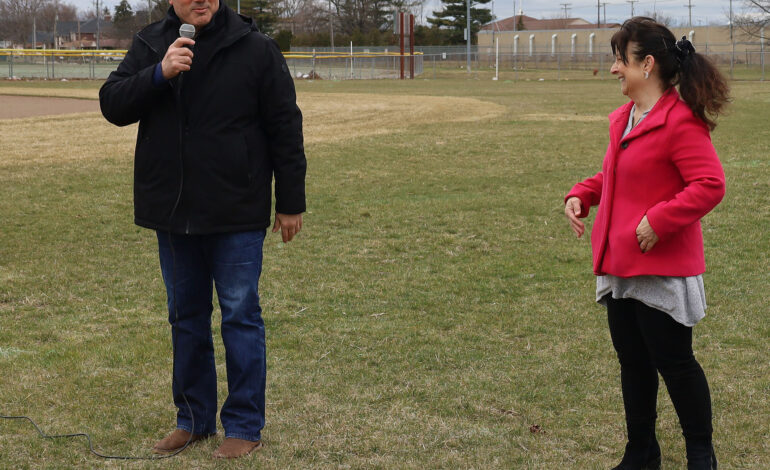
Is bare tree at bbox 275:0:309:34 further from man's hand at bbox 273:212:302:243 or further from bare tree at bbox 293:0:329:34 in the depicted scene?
man's hand at bbox 273:212:302:243

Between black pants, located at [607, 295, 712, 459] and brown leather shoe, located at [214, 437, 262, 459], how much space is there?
59.6 inches

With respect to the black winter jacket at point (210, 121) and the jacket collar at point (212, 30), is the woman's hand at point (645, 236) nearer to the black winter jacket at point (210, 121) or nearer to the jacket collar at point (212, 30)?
the black winter jacket at point (210, 121)

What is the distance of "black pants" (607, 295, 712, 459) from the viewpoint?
3195mm

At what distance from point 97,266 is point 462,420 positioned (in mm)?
4446

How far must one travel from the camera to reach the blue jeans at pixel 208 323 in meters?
3.62

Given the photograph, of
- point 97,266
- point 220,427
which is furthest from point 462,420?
point 97,266

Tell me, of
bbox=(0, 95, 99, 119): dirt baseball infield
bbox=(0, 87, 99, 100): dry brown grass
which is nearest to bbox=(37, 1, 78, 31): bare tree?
bbox=(0, 87, 99, 100): dry brown grass

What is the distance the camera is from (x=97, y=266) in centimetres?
762

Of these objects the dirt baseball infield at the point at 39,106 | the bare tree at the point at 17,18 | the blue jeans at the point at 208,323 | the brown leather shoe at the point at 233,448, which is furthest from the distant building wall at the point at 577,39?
the brown leather shoe at the point at 233,448

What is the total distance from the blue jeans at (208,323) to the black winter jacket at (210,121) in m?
0.12

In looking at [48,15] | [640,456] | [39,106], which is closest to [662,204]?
[640,456]

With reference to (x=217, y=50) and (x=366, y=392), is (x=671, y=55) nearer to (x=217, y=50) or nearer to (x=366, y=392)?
(x=217, y=50)

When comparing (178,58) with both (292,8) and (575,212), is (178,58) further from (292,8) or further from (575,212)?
(292,8)

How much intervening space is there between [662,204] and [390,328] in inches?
115
